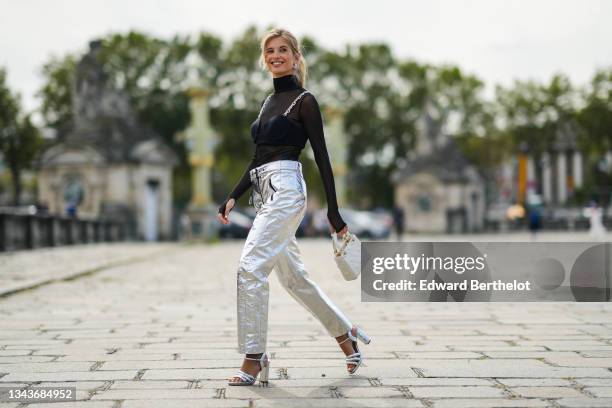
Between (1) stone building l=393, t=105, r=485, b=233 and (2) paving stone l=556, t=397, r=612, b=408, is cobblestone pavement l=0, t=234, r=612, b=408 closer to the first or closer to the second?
(2) paving stone l=556, t=397, r=612, b=408

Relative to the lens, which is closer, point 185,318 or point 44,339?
point 44,339

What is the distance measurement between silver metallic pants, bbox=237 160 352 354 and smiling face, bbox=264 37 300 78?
1.83ft

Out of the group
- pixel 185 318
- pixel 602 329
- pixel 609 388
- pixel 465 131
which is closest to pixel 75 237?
pixel 185 318

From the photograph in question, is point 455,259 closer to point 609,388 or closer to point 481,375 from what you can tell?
point 481,375

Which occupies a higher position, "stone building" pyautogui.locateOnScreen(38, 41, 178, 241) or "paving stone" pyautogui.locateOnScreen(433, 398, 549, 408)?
"stone building" pyautogui.locateOnScreen(38, 41, 178, 241)

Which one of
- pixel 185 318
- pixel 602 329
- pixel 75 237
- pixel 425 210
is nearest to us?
pixel 602 329

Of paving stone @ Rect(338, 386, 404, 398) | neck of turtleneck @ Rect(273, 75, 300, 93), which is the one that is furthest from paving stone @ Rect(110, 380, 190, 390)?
neck of turtleneck @ Rect(273, 75, 300, 93)

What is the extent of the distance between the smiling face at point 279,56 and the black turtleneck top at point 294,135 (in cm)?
16

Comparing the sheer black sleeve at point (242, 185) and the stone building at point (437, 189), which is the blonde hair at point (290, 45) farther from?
the stone building at point (437, 189)

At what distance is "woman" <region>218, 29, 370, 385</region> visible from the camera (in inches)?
186

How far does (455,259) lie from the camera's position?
254 inches

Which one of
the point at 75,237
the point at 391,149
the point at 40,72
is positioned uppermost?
the point at 40,72

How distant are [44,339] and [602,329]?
4592mm

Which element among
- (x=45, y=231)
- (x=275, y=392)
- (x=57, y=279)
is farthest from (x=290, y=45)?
(x=45, y=231)
